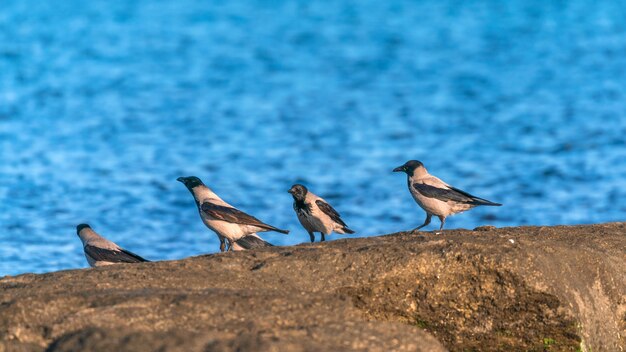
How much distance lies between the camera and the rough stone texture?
25.3 feet

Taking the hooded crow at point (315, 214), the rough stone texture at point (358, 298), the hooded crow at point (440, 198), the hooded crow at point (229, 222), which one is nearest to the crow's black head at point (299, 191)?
the hooded crow at point (315, 214)

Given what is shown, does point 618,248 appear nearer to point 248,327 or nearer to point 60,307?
point 248,327

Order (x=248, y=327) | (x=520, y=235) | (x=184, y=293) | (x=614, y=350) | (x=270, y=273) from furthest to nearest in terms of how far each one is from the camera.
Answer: (x=520, y=235) < (x=614, y=350) < (x=270, y=273) < (x=184, y=293) < (x=248, y=327)

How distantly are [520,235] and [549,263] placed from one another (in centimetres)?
112

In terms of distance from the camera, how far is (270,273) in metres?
9.23

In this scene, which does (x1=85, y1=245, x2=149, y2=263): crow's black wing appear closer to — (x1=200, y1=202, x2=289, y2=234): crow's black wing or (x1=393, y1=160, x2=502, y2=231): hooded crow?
(x1=200, y1=202, x2=289, y2=234): crow's black wing

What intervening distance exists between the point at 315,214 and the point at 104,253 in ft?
8.09

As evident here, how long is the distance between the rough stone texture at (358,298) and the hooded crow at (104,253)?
103 inches

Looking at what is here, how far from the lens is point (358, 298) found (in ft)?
30.2

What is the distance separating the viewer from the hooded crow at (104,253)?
12242mm

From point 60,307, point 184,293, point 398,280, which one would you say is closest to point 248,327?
point 184,293

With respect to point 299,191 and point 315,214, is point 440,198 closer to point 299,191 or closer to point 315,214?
point 315,214

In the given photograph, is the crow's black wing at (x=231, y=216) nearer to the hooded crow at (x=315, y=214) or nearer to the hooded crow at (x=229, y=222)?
the hooded crow at (x=229, y=222)

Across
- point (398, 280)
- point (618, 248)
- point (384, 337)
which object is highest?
point (618, 248)
